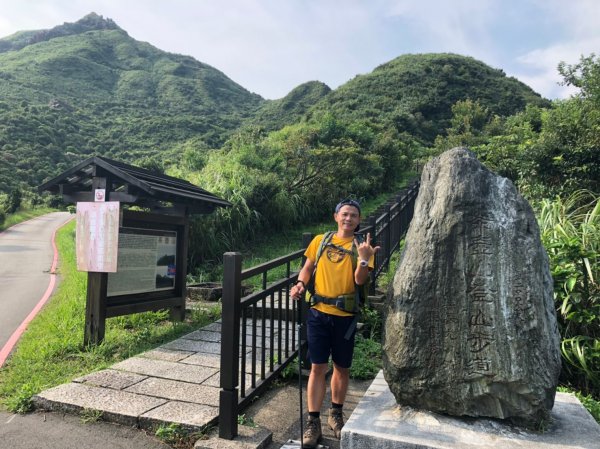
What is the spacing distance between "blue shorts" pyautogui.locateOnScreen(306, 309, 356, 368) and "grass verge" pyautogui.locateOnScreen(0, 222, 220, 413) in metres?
2.42

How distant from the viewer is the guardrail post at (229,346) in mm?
2697

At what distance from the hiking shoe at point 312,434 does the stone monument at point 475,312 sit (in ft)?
1.89

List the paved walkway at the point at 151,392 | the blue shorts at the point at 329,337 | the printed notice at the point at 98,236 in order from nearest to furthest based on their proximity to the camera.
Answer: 1. the blue shorts at the point at 329,337
2. the paved walkway at the point at 151,392
3. the printed notice at the point at 98,236

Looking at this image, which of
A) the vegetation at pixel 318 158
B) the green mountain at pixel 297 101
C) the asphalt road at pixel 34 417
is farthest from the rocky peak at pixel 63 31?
the asphalt road at pixel 34 417

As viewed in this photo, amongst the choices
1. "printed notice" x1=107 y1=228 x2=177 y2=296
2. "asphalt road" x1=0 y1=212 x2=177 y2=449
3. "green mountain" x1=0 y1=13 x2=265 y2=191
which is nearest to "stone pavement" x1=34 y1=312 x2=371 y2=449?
"asphalt road" x1=0 y1=212 x2=177 y2=449

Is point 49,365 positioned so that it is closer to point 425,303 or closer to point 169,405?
point 169,405

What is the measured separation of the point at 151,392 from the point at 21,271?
979cm

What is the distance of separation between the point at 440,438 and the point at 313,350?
3.07ft

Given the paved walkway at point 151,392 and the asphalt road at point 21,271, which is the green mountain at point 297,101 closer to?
the asphalt road at point 21,271

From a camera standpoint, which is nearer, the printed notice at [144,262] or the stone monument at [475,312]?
the stone monument at [475,312]

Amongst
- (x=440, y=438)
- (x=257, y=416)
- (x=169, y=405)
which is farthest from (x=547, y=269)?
(x=169, y=405)

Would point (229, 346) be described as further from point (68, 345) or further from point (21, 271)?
point (21, 271)

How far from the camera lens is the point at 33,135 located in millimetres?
39688

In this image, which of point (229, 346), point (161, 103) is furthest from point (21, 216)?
point (161, 103)
